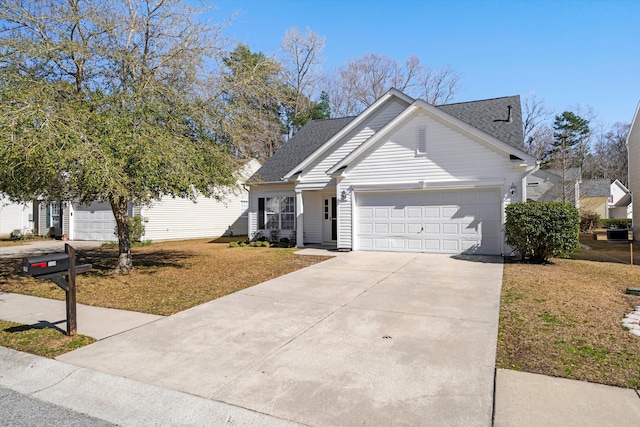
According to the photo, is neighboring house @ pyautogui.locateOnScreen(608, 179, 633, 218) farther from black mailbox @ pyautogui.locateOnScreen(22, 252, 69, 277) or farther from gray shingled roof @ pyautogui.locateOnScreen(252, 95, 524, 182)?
black mailbox @ pyautogui.locateOnScreen(22, 252, 69, 277)

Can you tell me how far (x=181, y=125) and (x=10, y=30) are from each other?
13.3ft

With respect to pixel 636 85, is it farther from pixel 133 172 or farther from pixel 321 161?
pixel 133 172

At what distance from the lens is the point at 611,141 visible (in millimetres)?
47875

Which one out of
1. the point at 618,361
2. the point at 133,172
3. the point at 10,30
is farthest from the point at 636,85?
the point at 10,30

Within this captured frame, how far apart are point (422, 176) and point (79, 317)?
1046cm

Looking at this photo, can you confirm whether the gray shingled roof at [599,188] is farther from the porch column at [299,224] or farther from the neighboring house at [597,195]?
the porch column at [299,224]

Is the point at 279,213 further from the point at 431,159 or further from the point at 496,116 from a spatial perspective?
the point at 496,116

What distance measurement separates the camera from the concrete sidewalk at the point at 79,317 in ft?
17.3

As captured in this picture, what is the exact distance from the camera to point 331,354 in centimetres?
430

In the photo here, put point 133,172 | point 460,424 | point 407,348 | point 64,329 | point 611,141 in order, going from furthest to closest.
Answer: point 611,141 → point 133,172 → point 64,329 → point 407,348 → point 460,424

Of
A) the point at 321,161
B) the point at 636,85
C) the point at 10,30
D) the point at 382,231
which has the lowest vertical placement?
the point at 382,231

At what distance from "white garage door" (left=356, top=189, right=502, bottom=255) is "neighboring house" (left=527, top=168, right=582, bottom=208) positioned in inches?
399

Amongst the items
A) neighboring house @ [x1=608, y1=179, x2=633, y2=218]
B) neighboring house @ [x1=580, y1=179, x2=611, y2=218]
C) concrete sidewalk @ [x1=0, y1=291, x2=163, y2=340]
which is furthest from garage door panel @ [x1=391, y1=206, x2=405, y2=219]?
neighboring house @ [x1=608, y1=179, x2=633, y2=218]

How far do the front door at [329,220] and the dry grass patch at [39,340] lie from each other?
11.9m
